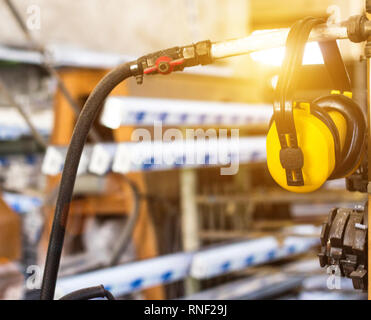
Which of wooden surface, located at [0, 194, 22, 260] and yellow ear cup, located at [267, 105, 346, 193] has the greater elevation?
wooden surface, located at [0, 194, 22, 260]

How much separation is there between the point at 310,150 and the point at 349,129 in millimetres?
85

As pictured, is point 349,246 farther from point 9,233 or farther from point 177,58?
point 9,233

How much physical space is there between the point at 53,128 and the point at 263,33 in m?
1.35

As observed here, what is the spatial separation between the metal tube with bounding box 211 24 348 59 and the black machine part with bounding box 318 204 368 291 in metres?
0.21

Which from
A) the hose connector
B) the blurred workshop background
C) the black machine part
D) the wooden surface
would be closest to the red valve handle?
the hose connector

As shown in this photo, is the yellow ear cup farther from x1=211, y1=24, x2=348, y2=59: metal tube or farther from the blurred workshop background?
the blurred workshop background

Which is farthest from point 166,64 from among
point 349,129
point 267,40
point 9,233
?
point 9,233

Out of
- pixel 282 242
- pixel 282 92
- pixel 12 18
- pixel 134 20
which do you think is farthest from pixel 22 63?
pixel 282 92

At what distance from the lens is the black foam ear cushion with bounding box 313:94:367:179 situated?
0.64m

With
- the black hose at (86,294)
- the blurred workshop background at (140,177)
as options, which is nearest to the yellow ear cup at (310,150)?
the black hose at (86,294)

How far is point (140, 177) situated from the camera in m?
1.88

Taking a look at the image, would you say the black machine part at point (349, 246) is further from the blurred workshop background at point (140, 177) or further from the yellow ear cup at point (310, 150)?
the blurred workshop background at point (140, 177)

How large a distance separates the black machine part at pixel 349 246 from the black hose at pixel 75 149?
1.06 feet
